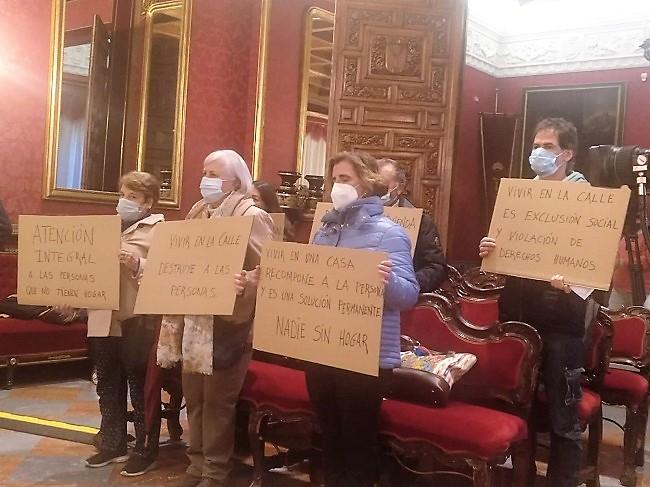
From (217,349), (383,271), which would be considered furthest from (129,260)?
(383,271)

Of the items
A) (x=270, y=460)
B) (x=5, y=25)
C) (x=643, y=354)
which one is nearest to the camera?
(x=270, y=460)

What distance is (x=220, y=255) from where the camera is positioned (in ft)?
8.15

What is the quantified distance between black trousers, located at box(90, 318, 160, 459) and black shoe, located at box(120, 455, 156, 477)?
0.02 metres

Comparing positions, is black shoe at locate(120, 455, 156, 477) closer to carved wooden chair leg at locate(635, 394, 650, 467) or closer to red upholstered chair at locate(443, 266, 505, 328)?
red upholstered chair at locate(443, 266, 505, 328)

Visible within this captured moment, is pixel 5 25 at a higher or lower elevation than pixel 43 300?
higher

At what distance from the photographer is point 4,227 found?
4.62 metres

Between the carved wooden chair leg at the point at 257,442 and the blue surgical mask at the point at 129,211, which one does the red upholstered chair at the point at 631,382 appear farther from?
the blue surgical mask at the point at 129,211

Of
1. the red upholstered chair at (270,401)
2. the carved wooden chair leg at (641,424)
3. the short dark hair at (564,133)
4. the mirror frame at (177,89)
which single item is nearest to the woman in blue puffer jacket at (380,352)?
the red upholstered chair at (270,401)

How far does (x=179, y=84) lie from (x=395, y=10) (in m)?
1.92

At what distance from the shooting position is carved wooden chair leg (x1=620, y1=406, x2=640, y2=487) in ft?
10.5

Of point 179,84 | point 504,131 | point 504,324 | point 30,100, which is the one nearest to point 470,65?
point 504,131

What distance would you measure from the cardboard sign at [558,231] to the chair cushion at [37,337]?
3.08 m

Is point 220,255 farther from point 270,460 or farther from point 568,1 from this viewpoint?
point 568,1

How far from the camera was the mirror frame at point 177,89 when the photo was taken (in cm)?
582
